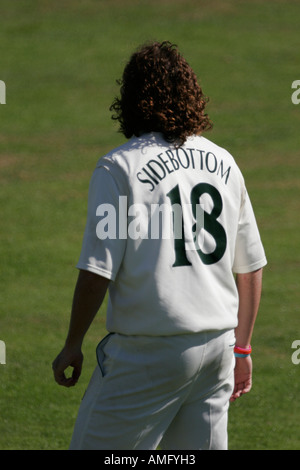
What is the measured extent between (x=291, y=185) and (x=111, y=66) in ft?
17.7

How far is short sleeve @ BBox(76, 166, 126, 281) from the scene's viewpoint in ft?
9.66

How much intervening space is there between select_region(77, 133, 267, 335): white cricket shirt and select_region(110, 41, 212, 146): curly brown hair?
60 millimetres

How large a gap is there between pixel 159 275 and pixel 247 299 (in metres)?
0.57

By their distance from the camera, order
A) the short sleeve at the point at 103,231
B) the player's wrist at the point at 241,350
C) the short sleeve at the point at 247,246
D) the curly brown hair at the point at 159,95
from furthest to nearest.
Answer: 1. the player's wrist at the point at 241,350
2. the short sleeve at the point at 247,246
3. the curly brown hair at the point at 159,95
4. the short sleeve at the point at 103,231

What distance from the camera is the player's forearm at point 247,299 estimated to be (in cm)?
339

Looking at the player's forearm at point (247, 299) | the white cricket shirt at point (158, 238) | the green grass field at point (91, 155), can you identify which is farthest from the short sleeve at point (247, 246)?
the green grass field at point (91, 155)

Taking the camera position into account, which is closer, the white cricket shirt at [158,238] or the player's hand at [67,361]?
the white cricket shirt at [158,238]

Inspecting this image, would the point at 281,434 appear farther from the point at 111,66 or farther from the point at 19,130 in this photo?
the point at 111,66

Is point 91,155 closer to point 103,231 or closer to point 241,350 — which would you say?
point 241,350

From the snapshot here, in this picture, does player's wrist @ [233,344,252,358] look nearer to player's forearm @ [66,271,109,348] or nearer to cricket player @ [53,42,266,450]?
cricket player @ [53,42,266,450]

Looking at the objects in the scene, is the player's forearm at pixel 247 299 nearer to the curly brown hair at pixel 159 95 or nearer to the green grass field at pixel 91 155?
the curly brown hair at pixel 159 95

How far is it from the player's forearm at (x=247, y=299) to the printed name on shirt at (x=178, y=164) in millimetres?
440

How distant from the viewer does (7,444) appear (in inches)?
Answer: 205
